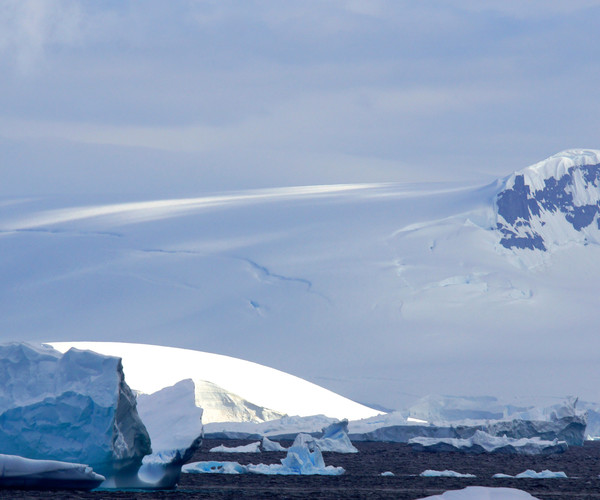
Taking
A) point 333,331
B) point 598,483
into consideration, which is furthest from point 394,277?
point 598,483

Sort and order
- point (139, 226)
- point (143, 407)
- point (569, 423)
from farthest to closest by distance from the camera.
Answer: point (139, 226)
point (569, 423)
point (143, 407)

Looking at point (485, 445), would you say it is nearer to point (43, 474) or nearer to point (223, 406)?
point (223, 406)

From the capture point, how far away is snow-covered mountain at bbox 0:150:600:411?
43.1 meters

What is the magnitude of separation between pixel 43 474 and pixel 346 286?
37410mm

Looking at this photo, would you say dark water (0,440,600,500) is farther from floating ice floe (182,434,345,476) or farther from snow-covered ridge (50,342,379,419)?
snow-covered ridge (50,342,379,419)

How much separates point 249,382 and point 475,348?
63.6 ft

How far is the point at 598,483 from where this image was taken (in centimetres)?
1159

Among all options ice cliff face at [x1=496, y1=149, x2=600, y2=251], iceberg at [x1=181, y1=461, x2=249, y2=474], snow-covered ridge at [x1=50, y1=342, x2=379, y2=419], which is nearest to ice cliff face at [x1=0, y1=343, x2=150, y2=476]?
iceberg at [x1=181, y1=461, x2=249, y2=474]

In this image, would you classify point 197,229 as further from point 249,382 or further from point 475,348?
point 249,382

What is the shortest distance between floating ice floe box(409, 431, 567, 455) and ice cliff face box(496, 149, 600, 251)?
3493 centimetres

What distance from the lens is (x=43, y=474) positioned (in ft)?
29.1

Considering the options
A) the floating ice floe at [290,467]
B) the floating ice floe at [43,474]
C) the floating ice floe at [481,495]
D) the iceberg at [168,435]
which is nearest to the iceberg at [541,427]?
the floating ice floe at [290,467]

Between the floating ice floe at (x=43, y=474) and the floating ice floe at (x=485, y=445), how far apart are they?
32.2 ft

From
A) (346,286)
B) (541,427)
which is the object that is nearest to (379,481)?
(541,427)
